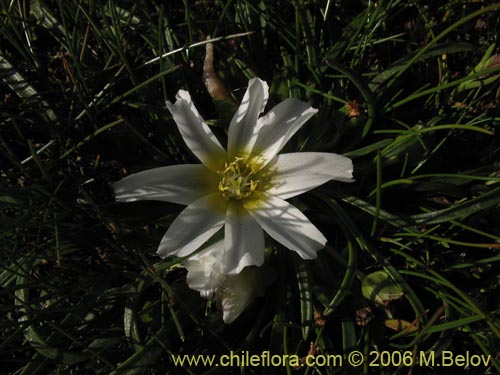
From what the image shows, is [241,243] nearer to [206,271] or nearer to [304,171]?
[206,271]

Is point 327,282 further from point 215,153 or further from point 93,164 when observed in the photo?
point 93,164

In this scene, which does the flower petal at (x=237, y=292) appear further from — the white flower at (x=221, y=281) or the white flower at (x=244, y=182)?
the white flower at (x=244, y=182)

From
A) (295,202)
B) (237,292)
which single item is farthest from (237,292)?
(295,202)

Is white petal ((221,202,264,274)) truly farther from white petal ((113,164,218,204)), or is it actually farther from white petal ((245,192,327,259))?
Result: white petal ((113,164,218,204))

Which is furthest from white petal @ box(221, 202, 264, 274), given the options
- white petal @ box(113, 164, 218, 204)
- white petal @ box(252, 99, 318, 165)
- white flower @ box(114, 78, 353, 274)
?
white petal @ box(252, 99, 318, 165)

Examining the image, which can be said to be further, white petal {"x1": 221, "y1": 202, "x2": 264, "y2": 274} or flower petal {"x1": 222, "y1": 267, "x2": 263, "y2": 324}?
flower petal {"x1": 222, "y1": 267, "x2": 263, "y2": 324}

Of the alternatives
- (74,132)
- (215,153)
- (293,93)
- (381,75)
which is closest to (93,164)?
(74,132)
